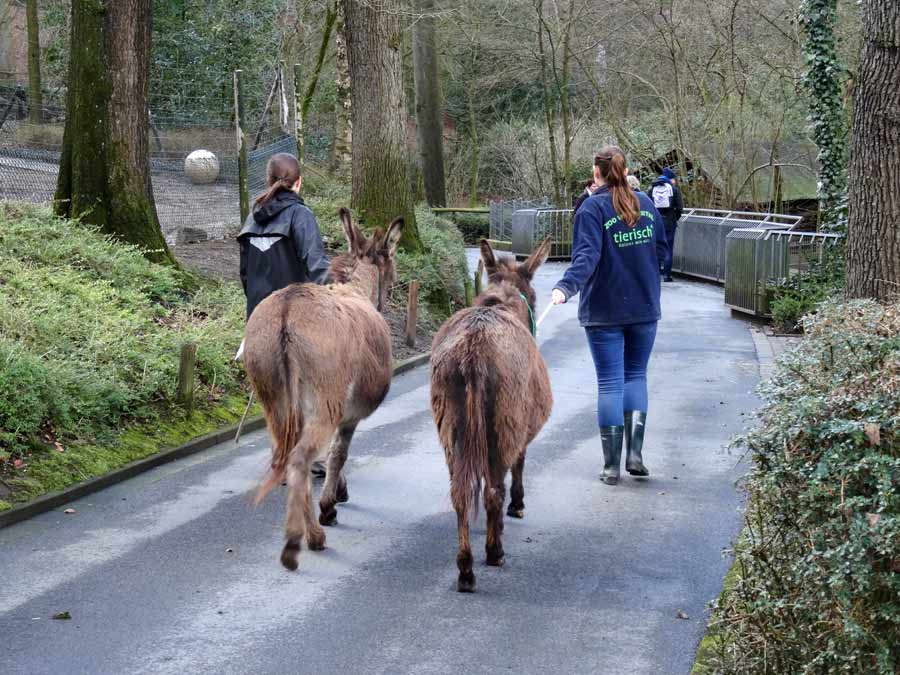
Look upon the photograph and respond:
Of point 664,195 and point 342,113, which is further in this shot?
point 664,195

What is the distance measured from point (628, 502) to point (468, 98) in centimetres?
3445

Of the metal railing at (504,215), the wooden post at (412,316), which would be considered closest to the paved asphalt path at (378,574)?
the wooden post at (412,316)

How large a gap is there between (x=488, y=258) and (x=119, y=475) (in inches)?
126

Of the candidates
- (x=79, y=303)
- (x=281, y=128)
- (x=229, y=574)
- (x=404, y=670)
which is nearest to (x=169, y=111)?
(x=281, y=128)

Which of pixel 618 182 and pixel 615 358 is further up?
pixel 618 182

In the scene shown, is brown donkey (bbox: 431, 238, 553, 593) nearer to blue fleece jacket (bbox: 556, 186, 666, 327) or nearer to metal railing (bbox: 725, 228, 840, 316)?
blue fleece jacket (bbox: 556, 186, 666, 327)

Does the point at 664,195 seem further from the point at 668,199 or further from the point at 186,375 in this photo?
the point at 186,375

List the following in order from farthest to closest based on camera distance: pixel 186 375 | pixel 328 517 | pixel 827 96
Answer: pixel 827 96 → pixel 186 375 → pixel 328 517

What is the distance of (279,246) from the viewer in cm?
763

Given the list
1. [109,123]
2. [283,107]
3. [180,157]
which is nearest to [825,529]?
[109,123]

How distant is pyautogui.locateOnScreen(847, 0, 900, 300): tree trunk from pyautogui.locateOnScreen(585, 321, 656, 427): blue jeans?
234 cm

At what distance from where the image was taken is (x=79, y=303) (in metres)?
10.3

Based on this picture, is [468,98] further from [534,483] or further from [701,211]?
[534,483]

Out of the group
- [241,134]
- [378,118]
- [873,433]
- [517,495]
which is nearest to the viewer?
[873,433]
